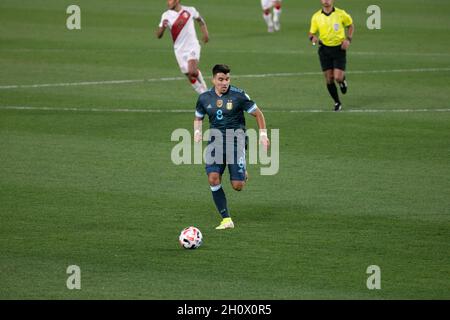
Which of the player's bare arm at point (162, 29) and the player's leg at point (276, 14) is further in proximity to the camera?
the player's leg at point (276, 14)

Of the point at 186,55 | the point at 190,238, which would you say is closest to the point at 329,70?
the point at 186,55

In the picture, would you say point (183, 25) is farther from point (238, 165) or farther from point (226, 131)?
point (238, 165)

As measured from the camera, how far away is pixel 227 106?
12547 mm

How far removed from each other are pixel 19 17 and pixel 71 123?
715 inches

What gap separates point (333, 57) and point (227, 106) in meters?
7.94

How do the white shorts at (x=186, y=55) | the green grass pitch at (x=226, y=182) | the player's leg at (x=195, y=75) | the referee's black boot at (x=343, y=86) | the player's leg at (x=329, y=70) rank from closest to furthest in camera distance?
the green grass pitch at (x=226, y=182), the player's leg at (x=329, y=70), the referee's black boot at (x=343, y=86), the player's leg at (x=195, y=75), the white shorts at (x=186, y=55)

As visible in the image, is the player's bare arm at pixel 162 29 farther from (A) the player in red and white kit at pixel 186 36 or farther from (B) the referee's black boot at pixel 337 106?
(B) the referee's black boot at pixel 337 106

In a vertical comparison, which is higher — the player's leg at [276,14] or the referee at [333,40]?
the player's leg at [276,14]

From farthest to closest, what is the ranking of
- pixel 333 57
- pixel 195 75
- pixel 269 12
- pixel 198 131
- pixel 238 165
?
pixel 269 12
pixel 195 75
pixel 333 57
pixel 238 165
pixel 198 131

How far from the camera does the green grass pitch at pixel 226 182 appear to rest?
34.8 ft

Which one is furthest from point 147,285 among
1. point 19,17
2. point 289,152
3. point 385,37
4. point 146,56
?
point 19,17

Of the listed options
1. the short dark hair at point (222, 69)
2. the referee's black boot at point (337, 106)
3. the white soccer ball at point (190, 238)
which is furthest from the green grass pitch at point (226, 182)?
the short dark hair at point (222, 69)

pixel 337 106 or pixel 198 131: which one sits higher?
pixel 337 106

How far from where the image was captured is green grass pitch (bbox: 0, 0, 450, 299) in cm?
1059
